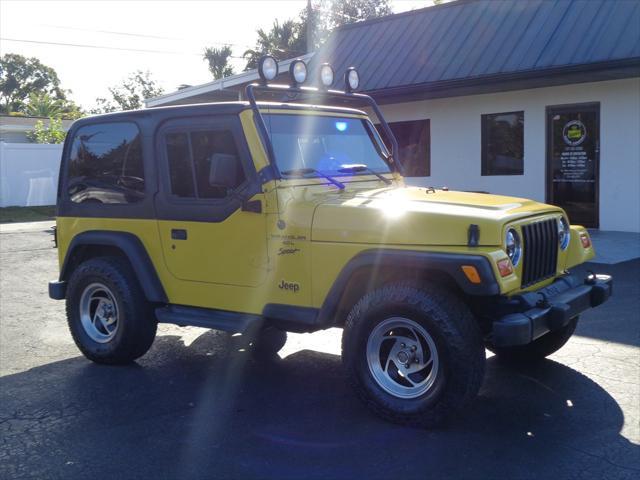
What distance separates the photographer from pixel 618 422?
412 centimetres

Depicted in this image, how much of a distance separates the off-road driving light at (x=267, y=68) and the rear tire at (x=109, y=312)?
193cm

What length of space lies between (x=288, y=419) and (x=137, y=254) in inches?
76.4

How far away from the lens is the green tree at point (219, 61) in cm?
4359

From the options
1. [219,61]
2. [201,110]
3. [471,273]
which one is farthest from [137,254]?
[219,61]

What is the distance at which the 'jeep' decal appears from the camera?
179 inches

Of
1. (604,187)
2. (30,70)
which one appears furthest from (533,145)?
(30,70)

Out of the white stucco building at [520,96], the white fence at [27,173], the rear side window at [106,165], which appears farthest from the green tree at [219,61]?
A: the rear side window at [106,165]

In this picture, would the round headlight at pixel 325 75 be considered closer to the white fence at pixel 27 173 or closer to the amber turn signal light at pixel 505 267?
the amber turn signal light at pixel 505 267

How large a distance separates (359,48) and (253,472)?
13586mm

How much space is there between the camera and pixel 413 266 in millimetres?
4055

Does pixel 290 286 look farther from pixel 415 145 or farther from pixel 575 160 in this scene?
pixel 415 145

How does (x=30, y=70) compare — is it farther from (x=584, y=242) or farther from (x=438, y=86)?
(x=584, y=242)

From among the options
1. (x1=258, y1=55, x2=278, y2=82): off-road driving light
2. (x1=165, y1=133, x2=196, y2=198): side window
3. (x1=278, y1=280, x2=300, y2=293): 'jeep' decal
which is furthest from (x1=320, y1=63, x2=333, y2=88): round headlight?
(x1=278, y1=280, x2=300, y2=293): 'jeep' decal

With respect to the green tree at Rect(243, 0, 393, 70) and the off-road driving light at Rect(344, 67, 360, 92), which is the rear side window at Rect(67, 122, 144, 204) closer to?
the off-road driving light at Rect(344, 67, 360, 92)
